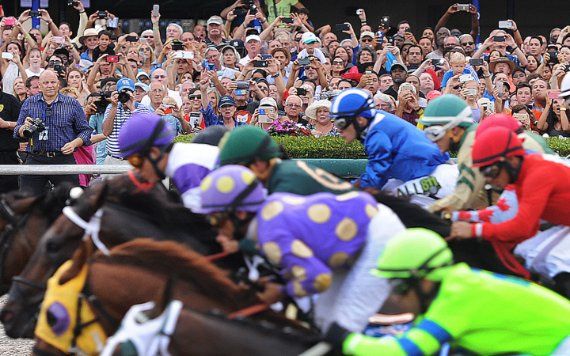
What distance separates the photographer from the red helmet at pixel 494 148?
5750 millimetres

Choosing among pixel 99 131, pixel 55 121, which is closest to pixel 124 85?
pixel 55 121

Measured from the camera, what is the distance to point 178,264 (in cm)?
476

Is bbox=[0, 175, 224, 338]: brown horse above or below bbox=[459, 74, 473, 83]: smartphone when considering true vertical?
above

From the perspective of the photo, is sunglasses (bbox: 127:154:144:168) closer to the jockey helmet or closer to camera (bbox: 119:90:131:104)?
the jockey helmet

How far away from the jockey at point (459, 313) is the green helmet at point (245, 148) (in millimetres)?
1237

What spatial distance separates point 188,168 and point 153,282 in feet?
5.44

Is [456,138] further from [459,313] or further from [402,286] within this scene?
[459,313]

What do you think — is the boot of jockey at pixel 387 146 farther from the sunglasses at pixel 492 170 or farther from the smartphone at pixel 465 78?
the smartphone at pixel 465 78

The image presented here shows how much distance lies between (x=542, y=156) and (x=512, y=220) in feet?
1.41

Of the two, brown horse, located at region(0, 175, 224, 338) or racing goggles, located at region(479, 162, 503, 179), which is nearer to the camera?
brown horse, located at region(0, 175, 224, 338)

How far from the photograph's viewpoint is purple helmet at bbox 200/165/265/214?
495 cm

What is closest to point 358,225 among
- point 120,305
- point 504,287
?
point 504,287

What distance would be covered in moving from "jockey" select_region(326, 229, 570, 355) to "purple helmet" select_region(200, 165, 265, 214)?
774 millimetres

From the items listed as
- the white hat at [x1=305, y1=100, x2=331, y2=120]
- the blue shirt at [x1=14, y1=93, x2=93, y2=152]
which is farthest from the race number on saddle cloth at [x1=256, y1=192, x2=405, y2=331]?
the blue shirt at [x1=14, y1=93, x2=93, y2=152]
